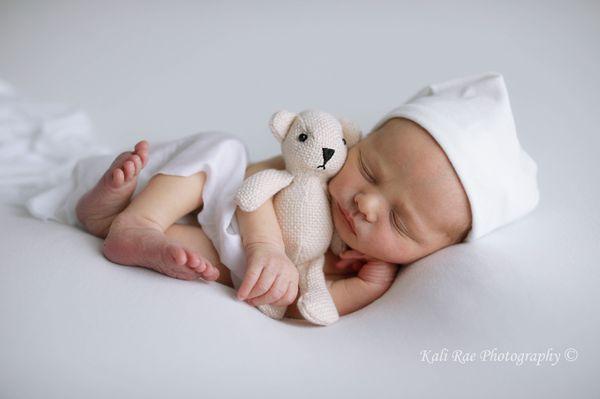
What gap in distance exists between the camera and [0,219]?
136cm

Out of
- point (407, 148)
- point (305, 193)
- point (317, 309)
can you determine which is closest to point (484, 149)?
point (407, 148)

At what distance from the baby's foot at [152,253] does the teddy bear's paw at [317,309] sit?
22cm

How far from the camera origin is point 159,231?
1292 mm

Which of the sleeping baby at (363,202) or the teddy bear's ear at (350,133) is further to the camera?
the teddy bear's ear at (350,133)

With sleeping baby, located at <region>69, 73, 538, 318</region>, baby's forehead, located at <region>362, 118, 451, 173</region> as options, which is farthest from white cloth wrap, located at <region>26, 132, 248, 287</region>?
baby's forehead, located at <region>362, 118, 451, 173</region>

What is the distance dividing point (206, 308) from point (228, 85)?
1258mm

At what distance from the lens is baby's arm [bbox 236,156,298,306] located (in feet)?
4.00

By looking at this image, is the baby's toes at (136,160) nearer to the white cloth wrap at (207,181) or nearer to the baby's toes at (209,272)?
the white cloth wrap at (207,181)

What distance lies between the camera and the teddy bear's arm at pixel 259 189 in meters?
1.30

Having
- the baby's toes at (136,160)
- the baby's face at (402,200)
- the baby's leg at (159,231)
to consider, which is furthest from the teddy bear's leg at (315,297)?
the baby's toes at (136,160)

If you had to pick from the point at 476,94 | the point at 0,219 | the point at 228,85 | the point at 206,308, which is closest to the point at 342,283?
the point at 206,308

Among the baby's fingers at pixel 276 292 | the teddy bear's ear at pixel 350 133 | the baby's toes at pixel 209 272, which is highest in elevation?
the teddy bear's ear at pixel 350 133

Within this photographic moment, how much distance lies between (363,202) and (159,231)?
1.47ft

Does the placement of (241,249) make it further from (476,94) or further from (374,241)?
(476,94)
